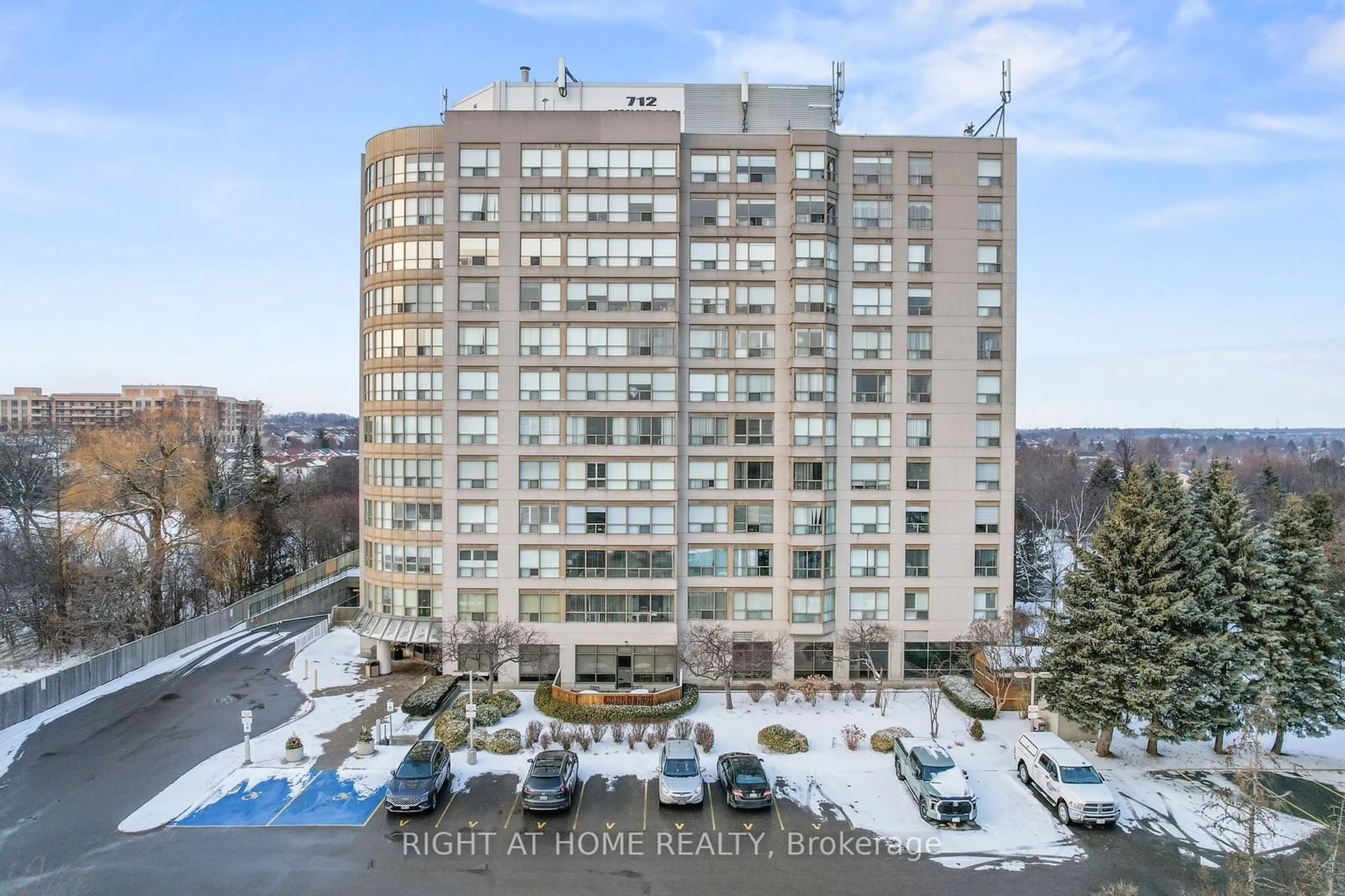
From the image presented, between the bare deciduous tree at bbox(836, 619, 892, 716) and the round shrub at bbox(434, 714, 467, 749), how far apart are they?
1832cm

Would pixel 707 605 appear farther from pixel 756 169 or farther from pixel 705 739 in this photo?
pixel 756 169

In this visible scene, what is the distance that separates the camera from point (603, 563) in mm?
36188

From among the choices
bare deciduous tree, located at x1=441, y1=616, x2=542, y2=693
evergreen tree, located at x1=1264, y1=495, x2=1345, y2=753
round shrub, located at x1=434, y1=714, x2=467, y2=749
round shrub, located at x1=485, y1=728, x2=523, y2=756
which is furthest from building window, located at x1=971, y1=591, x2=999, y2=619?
round shrub, located at x1=434, y1=714, x2=467, y2=749

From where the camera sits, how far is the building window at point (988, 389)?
122 feet

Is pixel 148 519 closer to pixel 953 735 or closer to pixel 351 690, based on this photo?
pixel 351 690

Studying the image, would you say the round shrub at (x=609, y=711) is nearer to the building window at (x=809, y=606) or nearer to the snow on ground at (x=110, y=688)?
the building window at (x=809, y=606)

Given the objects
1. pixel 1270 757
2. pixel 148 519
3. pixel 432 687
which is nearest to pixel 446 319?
pixel 432 687

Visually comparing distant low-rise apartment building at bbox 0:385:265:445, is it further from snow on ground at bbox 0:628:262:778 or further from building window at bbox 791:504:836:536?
building window at bbox 791:504:836:536

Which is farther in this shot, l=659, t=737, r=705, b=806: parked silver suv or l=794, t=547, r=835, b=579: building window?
l=794, t=547, r=835, b=579: building window

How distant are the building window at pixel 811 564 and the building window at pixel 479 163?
24.1m

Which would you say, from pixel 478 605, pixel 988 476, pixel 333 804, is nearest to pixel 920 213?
pixel 988 476

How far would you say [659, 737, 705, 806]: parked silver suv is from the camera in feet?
76.2

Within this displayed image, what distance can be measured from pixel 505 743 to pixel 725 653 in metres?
10.8

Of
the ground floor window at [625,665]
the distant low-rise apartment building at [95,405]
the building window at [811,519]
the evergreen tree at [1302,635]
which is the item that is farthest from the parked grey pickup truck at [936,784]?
the distant low-rise apartment building at [95,405]
